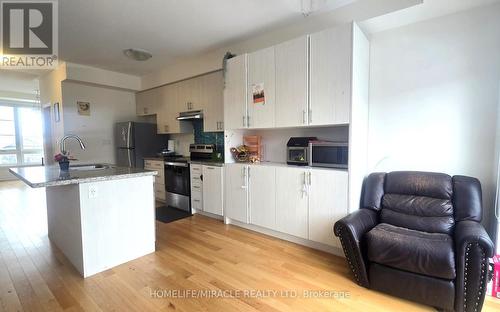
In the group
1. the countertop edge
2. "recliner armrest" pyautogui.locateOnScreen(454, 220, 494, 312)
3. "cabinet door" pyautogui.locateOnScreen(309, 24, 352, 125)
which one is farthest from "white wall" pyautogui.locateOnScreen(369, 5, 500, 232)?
the countertop edge

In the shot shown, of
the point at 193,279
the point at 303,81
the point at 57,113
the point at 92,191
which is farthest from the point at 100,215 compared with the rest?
the point at 57,113

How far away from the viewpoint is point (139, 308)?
5.88 ft

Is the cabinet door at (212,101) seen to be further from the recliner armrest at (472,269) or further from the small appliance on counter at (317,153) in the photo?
the recliner armrest at (472,269)

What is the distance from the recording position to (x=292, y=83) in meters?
2.79

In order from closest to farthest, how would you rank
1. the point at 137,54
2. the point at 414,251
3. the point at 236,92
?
the point at 414,251
the point at 236,92
the point at 137,54

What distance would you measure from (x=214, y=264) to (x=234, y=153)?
1608 mm

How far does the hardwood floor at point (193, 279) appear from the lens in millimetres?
1835

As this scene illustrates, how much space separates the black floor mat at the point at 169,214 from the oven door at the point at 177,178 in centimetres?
31

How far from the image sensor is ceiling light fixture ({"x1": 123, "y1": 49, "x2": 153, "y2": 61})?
3.82 metres

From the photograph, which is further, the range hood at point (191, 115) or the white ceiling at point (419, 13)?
the range hood at point (191, 115)

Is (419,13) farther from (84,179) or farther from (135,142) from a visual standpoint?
(135,142)

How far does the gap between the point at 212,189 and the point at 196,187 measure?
0.40 m

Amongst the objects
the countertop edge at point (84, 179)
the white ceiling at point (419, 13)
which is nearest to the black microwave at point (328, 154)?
the white ceiling at point (419, 13)

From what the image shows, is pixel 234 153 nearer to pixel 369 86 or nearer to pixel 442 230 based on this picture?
pixel 369 86
